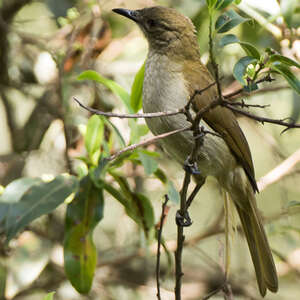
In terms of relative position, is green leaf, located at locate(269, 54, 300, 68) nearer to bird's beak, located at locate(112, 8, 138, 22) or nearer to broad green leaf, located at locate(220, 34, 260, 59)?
broad green leaf, located at locate(220, 34, 260, 59)

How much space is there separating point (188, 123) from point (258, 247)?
90 cm

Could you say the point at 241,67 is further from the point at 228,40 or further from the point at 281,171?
the point at 281,171

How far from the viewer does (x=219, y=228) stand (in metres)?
3.81

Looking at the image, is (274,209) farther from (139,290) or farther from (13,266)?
(13,266)

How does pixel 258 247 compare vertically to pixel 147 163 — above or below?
below

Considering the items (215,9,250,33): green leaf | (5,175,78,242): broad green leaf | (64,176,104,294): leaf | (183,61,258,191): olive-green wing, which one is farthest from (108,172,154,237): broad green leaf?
(215,9,250,33): green leaf

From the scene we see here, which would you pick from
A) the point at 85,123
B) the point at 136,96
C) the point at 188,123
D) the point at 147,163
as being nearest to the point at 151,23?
the point at 136,96

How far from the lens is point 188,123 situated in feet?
9.18

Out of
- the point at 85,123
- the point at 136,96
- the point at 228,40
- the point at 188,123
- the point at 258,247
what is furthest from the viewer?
the point at 85,123

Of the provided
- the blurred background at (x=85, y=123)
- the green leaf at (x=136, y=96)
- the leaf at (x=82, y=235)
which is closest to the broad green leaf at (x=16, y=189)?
the leaf at (x=82, y=235)

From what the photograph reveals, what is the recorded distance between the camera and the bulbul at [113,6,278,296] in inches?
112

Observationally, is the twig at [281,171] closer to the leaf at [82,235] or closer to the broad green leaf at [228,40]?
the leaf at [82,235]

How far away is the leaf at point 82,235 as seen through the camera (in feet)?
8.74

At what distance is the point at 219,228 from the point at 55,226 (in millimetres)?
1107
